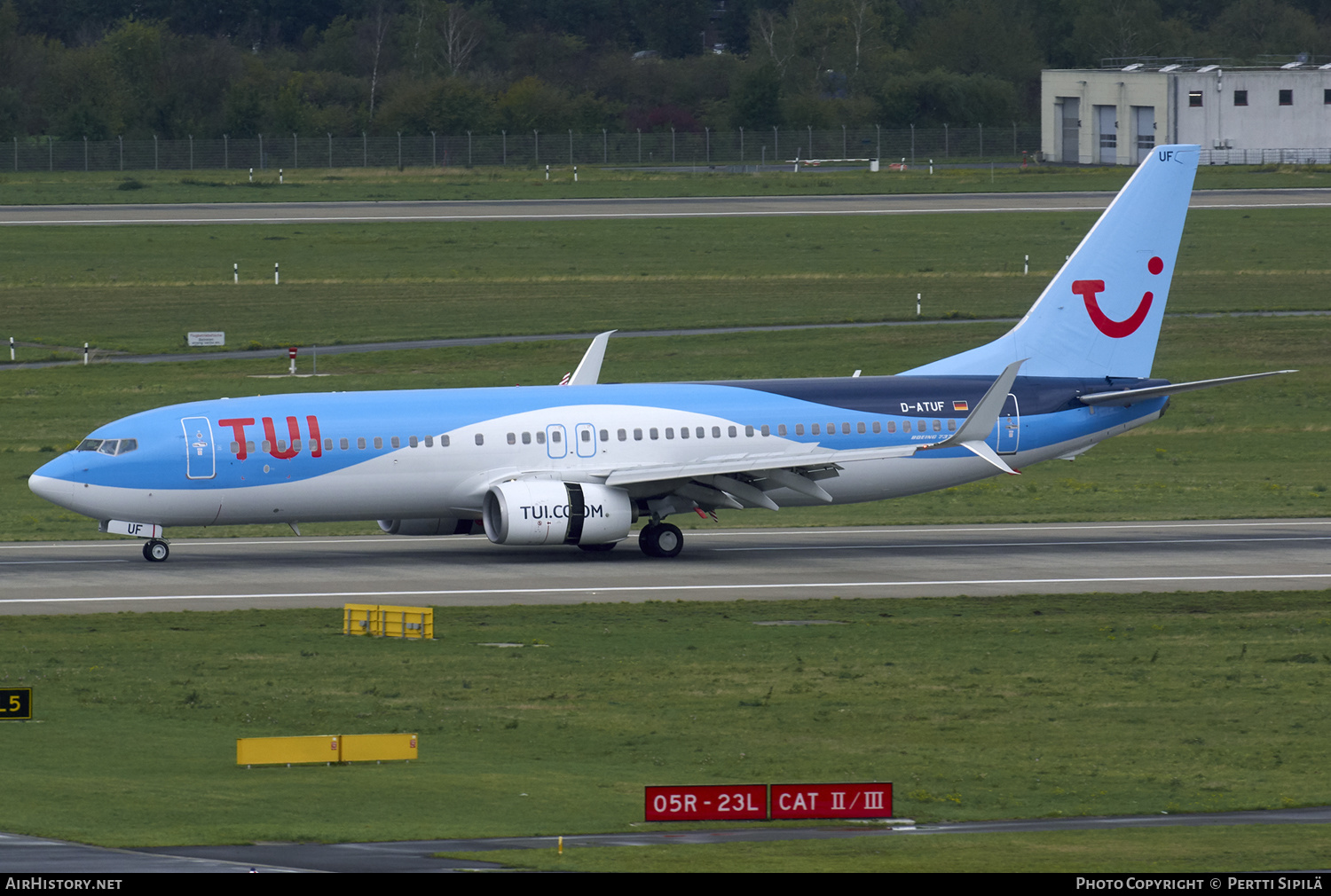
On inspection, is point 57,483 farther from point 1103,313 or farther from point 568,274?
point 568,274

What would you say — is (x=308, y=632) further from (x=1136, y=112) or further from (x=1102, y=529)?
(x=1136, y=112)

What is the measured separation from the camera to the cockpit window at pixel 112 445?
45.7 metres

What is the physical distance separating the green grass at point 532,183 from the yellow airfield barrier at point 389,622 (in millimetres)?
96401

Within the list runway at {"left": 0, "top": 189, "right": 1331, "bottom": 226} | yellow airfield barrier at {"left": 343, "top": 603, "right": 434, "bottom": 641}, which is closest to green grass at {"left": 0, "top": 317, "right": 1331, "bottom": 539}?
yellow airfield barrier at {"left": 343, "top": 603, "right": 434, "bottom": 641}

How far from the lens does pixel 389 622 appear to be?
122ft

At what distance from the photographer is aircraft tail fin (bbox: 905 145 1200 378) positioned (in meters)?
53.2

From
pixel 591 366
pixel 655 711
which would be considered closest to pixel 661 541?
pixel 591 366

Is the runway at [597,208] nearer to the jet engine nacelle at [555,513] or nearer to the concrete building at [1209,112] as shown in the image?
the concrete building at [1209,112]

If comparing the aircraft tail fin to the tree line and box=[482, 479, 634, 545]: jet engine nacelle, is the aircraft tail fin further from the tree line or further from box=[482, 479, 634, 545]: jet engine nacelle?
the tree line

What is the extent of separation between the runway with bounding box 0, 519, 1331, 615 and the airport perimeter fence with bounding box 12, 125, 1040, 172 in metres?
105

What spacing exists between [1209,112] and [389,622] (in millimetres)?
135589

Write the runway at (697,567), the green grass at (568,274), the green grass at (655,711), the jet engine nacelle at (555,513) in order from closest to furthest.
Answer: the green grass at (655,711)
the runway at (697,567)
the jet engine nacelle at (555,513)
the green grass at (568,274)

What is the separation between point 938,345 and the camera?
85812mm

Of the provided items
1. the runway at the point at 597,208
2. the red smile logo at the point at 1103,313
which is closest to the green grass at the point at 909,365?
the red smile logo at the point at 1103,313
